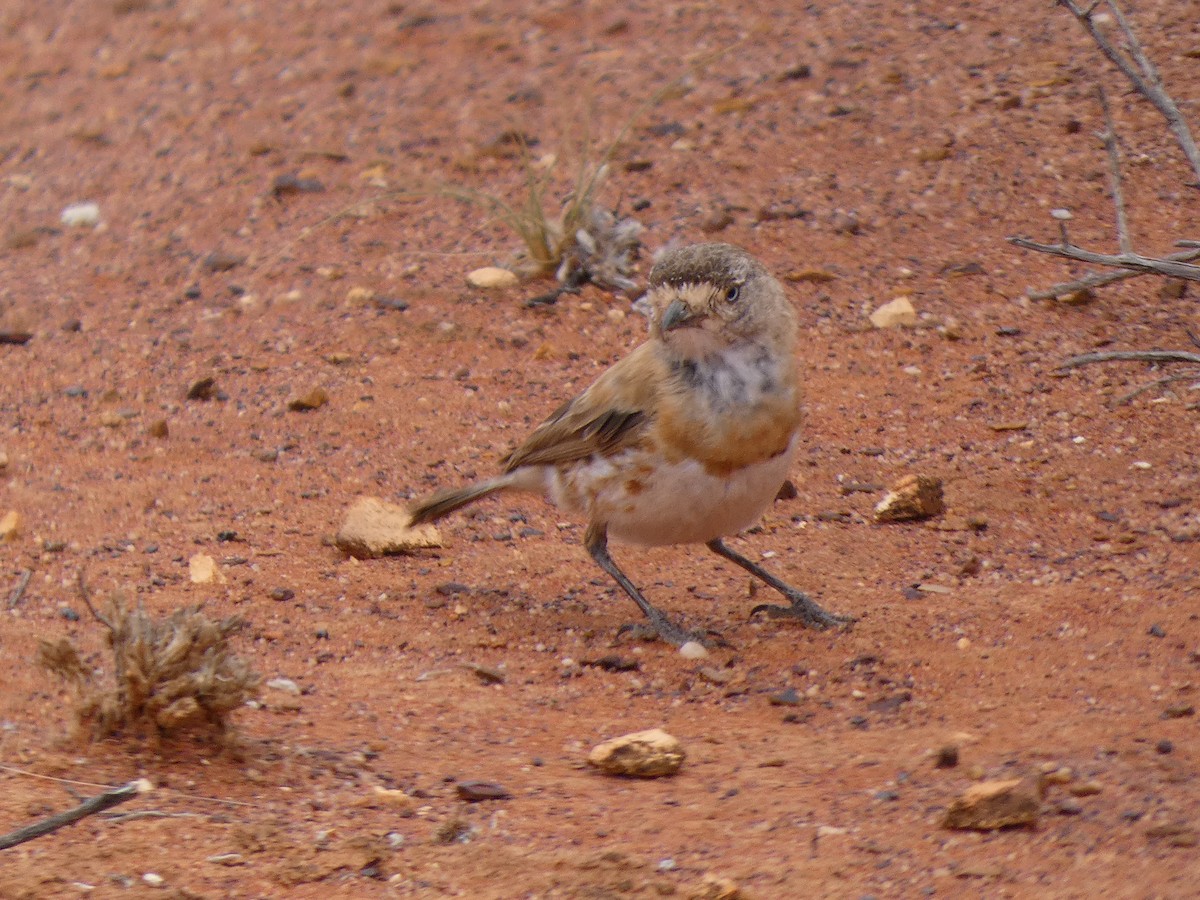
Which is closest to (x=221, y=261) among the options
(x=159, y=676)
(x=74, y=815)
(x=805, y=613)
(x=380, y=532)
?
(x=380, y=532)

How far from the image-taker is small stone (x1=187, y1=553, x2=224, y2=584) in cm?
581

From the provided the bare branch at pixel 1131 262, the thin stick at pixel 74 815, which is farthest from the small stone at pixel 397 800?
the bare branch at pixel 1131 262

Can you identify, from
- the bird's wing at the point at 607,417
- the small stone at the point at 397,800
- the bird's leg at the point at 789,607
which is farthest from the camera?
the bird's leg at the point at 789,607

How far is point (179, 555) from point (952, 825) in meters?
3.28

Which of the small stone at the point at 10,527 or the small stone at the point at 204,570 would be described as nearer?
the small stone at the point at 204,570

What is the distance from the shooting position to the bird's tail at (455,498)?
19.9 ft

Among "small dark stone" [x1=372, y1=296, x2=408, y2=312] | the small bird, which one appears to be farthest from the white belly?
"small dark stone" [x1=372, y1=296, x2=408, y2=312]

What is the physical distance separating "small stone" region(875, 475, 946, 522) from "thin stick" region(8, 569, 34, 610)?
311 centimetres

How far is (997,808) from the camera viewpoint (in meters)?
3.79

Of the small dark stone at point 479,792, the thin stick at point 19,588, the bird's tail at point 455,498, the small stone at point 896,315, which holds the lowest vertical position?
the small stone at point 896,315

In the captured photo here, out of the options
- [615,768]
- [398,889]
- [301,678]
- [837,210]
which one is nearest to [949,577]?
[615,768]

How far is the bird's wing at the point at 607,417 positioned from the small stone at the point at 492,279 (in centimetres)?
279

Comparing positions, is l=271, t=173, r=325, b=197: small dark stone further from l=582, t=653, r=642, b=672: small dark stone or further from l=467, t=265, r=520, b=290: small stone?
l=582, t=653, r=642, b=672: small dark stone

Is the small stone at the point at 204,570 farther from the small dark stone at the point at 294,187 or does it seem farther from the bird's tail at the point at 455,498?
the small dark stone at the point at 294,187
